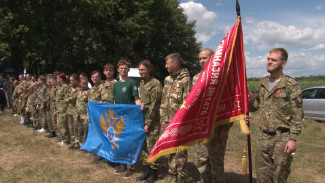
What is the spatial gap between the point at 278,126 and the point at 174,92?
63.5 inches

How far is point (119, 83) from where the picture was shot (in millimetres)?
4949

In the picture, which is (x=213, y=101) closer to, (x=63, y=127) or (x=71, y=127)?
(x=71, y=127)

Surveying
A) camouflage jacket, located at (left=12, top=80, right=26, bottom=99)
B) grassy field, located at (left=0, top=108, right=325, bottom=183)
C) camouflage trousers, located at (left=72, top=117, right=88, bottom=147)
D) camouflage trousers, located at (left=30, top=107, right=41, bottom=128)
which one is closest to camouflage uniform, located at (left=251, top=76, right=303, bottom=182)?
grassy field, located at (left=0, top=108, right=325, bottom=183)

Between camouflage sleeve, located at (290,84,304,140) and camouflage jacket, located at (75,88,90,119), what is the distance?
4616mm

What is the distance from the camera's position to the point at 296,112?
2.99 meters

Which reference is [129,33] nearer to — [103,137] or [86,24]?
[86,24]

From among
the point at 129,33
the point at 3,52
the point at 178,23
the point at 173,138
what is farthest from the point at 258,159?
the point at 178,23

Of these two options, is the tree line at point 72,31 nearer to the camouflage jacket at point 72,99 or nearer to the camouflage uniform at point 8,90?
the camouflage uniform at point 8,90

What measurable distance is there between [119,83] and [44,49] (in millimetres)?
14359

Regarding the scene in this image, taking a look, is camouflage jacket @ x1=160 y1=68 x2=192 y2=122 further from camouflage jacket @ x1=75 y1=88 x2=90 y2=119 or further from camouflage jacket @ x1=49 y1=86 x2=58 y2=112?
camouflage jacket @ x1=49 y1=86 x2=58 y2=112

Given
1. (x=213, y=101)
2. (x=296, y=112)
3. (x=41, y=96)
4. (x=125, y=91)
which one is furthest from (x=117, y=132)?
(x=41, y=96)

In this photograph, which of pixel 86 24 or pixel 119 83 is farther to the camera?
pixel 86 24

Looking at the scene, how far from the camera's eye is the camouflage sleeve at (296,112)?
9.63 feet

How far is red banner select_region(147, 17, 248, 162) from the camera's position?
9.65 ft
